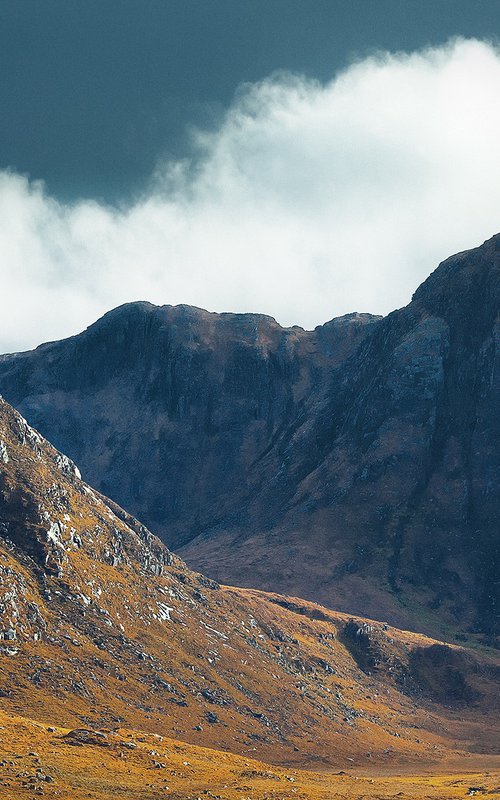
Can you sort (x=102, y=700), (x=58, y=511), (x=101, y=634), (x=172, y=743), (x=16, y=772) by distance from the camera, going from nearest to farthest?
(x=16, y=772) → (x=172, y=743) → (x=102, y=700) → (x=101, y=634) → (x=58, y=511)

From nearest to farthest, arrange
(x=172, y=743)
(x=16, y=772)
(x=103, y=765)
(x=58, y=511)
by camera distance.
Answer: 1. (x=16, y=772)
2. (x=103, y=765)
3. (x=172, y=743)
4. (x=58, y=511)

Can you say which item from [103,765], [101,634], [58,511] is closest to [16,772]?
[103,765]

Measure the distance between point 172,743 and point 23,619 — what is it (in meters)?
37.0

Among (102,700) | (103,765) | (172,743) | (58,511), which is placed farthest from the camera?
(58,511)

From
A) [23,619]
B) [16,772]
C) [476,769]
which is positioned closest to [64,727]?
[23,619]

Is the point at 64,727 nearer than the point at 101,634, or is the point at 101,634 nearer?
the point at 64,727

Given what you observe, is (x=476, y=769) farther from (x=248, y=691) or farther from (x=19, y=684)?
(x=19, y=684)

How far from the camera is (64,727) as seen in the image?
150 meters

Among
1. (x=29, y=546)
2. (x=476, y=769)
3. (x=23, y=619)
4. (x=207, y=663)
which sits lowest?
(x=476, y=769)

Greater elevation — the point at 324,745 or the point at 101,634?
the point at 101,634

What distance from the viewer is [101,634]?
183000 millimetres

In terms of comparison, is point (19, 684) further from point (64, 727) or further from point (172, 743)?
point (172, 743)

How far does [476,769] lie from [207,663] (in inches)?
2126

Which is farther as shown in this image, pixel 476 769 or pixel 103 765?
pixel 476 769
